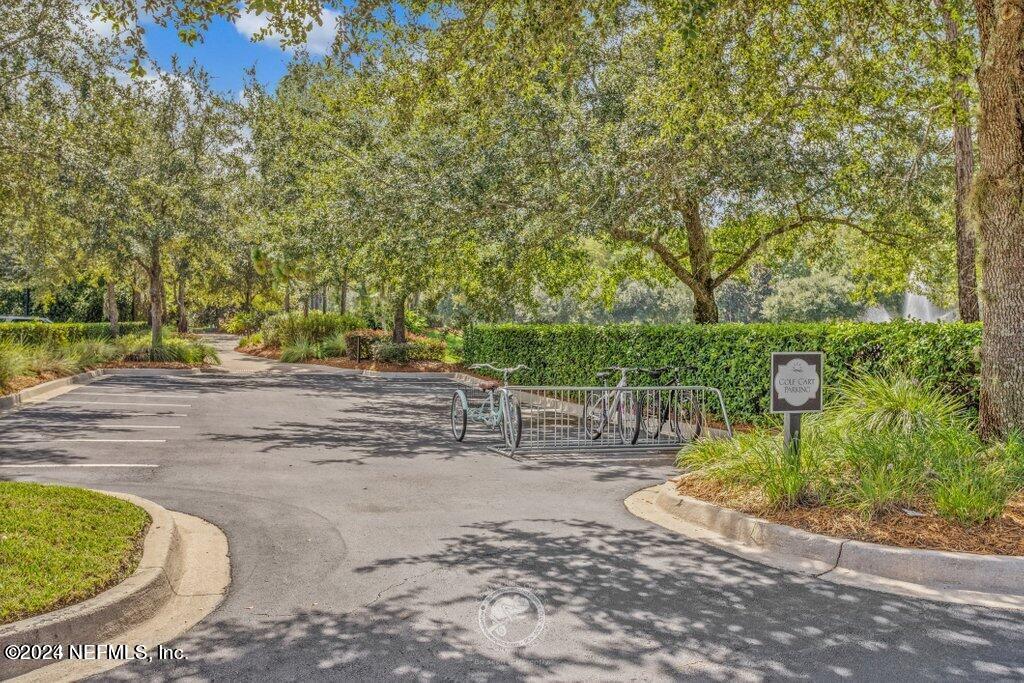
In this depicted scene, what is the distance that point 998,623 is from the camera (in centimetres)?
479

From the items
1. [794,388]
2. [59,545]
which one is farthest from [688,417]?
[59,545]

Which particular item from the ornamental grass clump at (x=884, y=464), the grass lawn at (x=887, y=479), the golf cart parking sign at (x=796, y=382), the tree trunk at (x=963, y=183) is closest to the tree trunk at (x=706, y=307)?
the tree trunk at (x=963, y=183)

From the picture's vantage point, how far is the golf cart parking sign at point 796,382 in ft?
23.9

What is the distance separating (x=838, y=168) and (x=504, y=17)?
9430 mm

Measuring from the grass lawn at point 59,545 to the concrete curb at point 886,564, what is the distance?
15.4 ft

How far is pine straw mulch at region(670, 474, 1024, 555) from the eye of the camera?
585 cm

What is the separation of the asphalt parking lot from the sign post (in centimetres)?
157

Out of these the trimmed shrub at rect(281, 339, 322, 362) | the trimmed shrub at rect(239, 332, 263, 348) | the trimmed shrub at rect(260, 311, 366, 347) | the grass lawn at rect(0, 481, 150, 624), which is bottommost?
the grass lawn at rect(0, 481, 150, 624)

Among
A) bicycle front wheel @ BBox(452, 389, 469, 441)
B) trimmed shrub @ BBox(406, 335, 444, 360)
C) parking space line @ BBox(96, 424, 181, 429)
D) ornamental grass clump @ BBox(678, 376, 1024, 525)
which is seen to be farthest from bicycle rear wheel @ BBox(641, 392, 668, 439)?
trimmed shrub @ BBox(406, 335, 444, 360)

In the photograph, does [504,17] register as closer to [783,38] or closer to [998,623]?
[783,38]

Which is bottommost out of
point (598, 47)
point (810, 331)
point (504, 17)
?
point (810, 331)

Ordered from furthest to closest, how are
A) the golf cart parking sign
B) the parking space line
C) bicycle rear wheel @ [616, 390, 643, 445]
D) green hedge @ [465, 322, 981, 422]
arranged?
the parking space line → bicycle rear wheel @ [616, 390, 643, 445] → green hedge @ [465, 322, 981, 422] → the golf cart parking sign

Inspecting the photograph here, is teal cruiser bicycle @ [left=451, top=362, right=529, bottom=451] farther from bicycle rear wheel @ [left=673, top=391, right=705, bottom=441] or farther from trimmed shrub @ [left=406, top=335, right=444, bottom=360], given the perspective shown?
trimmed shrub @ [left=406, top=335, right=444, bottom=360]

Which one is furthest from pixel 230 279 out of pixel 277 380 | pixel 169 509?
pixel 169 509
